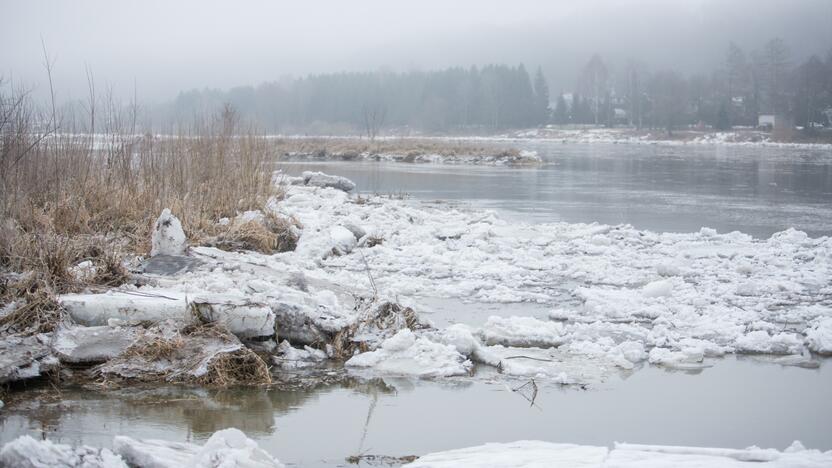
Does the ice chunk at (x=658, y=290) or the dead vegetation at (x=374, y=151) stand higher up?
the dead vegetation at (x=374, y=151)

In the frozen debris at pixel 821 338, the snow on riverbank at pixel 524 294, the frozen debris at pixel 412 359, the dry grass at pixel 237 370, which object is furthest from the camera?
the frozen debris at pixel 821 338

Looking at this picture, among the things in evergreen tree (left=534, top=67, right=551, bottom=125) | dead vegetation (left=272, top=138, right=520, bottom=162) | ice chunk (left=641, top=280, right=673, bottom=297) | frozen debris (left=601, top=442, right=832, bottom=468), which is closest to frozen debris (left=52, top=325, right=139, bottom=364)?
frozen debris (left=601, top=442, right=832, bottom=468)

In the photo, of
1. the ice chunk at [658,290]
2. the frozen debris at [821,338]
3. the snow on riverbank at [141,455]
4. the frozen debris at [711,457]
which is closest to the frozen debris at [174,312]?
the snow on riverbank at [141,455]

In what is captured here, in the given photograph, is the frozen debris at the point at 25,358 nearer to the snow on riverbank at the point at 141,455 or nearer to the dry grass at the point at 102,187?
the dry grass at the point at 102,187

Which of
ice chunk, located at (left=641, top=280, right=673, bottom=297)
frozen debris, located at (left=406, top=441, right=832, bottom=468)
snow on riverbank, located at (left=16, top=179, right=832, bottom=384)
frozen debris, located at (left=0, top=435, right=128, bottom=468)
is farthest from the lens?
ice chunk, located at (left=641, top=280, right=673, bottom=297)

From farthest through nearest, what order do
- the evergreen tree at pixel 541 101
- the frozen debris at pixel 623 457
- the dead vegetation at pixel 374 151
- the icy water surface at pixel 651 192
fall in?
1. the evergreen tree at pixel 541 101
2. the dead vegetation at pixel 374 151
3. the icy water surface at pixel 651 192
4. the frozen debris at pixel 623 457

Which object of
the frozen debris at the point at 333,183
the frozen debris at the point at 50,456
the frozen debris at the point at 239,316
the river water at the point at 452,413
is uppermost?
the frozen debris at the point at 333,183

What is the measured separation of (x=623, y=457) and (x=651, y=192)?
1794cm

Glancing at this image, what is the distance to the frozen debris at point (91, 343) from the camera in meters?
5.05

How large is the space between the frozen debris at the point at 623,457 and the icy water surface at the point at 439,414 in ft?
1.18

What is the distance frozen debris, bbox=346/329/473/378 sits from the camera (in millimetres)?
5320

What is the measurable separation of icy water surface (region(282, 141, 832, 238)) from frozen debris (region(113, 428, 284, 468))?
35.3 ft

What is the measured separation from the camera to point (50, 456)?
10.2 feet

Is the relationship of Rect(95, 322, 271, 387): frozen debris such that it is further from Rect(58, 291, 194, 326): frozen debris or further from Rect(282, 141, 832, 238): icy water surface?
Rect(282, 141, 832, 238): icy water surface
